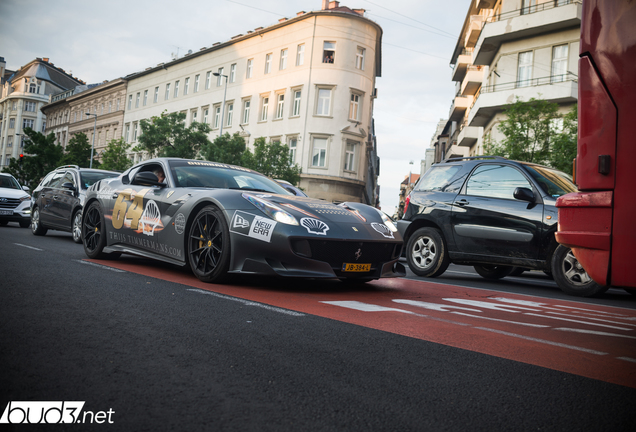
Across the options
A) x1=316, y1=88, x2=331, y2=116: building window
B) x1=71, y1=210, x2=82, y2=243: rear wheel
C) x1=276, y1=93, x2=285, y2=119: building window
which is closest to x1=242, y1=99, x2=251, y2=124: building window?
x1=276, y1=93, x2=285, y2=119: building window

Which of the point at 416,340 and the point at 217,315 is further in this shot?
the point at 217,315

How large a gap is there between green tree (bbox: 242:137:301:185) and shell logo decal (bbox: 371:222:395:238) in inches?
1112

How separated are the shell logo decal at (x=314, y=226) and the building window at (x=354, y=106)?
35.1 metres

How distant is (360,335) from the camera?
379 cm

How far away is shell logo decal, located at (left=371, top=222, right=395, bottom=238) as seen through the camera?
→ 6.13 m

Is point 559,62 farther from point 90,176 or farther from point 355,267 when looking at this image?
point 355,267

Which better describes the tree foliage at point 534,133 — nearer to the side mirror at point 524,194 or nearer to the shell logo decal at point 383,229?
the side mirror at point 524,194

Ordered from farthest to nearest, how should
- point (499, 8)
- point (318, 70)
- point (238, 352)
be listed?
1. point (318, 70)
2. point (499, 8)
3. point (238, 352)

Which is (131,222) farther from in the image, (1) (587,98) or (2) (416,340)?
(1) (587,98)

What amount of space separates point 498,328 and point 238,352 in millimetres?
2272

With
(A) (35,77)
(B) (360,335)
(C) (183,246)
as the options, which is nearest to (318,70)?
(C) (183,246)

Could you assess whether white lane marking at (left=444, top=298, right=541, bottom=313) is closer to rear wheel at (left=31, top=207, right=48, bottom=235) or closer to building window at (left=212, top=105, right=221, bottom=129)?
rear wheel at (left=31, top=207, right=48, bottom=235)

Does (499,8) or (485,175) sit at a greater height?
(499,8)

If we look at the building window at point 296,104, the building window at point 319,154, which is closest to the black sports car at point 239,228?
the building window at point 319,154
